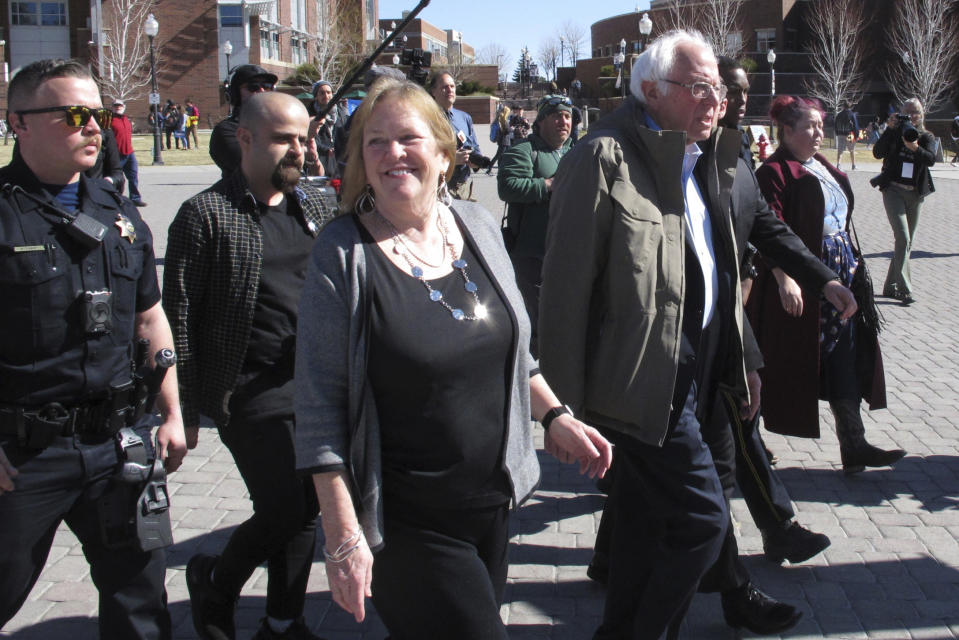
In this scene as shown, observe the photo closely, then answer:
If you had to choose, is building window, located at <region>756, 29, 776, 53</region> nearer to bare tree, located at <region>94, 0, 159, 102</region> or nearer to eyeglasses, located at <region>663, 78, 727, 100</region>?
bare tree, located at <region>94, 0, 159, 102</region>

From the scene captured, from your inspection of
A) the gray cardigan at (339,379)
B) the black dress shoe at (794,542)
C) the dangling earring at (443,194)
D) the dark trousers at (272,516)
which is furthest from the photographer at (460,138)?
the gray cardigan at (339,379)

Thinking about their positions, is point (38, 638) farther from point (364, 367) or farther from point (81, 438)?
point (364, 367)

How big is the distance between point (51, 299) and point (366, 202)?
0.91m

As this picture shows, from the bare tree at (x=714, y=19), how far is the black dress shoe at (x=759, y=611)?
2285 inches

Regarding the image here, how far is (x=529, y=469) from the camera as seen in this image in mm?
2535

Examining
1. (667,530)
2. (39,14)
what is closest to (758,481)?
(667,530)

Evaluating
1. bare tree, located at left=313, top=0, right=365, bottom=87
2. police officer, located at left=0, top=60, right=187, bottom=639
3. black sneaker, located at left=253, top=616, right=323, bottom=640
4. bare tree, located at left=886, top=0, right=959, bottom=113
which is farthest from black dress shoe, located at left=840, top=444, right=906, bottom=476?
bare tree, located at left=886, top=0, right=959, bottom=113

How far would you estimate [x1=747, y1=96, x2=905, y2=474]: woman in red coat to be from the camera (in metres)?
4.80

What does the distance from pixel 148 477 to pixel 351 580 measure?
962 millimetres

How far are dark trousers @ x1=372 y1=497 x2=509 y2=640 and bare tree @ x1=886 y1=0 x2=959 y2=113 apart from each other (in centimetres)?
5545

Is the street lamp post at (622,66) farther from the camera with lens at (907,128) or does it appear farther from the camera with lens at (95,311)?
the camera with lens at (95,311)

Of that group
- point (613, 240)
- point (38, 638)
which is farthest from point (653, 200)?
point (38, 638)

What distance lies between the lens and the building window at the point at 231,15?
6053cm

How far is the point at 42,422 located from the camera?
8.53 feet
